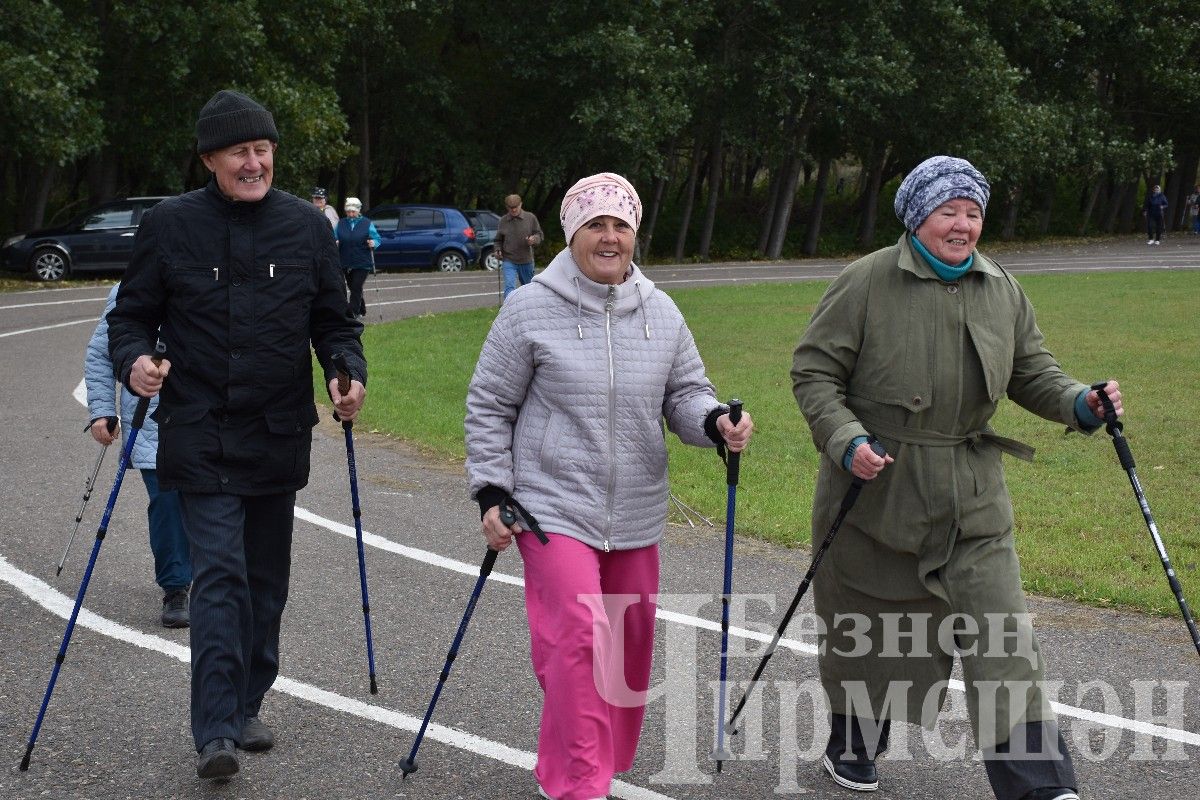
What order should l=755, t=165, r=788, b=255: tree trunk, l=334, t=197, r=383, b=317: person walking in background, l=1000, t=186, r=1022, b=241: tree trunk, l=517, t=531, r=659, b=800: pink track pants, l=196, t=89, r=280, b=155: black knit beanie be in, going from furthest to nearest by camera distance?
l=1000, t=186, r=1022, b=241: tree trunk < l=755, t=165, r=788, b=255: tree trunk < l=334, t=197, r=383, b=317: person walking in background < l=196, t=89, r=280, b=155: black knit beanie < l=517, t=531, r=659, b=800: pink track pants

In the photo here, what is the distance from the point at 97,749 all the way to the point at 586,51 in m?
31.6

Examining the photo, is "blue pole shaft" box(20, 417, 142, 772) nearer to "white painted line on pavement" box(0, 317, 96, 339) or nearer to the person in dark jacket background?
the person in dark jacket background

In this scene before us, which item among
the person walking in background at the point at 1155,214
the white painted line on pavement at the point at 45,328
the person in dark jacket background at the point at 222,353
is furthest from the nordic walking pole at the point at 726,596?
the person walking in background at the point at 1155,214

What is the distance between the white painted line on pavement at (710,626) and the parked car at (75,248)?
22.0m

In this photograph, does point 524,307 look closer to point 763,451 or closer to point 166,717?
point 166,717

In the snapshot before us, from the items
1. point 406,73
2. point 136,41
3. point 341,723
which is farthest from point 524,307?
point 406,73

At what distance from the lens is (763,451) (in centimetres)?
1124

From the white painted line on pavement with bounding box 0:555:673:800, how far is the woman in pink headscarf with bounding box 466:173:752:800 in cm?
48

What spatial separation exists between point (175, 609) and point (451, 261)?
27.8m

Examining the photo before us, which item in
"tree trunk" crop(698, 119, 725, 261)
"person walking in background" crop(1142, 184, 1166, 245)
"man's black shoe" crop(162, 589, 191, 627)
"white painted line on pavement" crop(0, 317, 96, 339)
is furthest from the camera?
"person walking in background" crop(1142, 184, 1166, 245)

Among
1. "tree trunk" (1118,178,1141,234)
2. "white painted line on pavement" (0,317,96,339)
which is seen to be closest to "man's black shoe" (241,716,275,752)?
"white painted line on pavement" (0,317,96,339)

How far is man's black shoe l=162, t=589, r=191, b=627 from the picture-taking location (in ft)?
21.0

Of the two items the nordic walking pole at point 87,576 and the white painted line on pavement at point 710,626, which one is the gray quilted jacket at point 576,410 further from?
the white painted line on pavement at point 710,626

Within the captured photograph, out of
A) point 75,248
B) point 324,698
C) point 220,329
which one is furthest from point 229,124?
point 75,248
